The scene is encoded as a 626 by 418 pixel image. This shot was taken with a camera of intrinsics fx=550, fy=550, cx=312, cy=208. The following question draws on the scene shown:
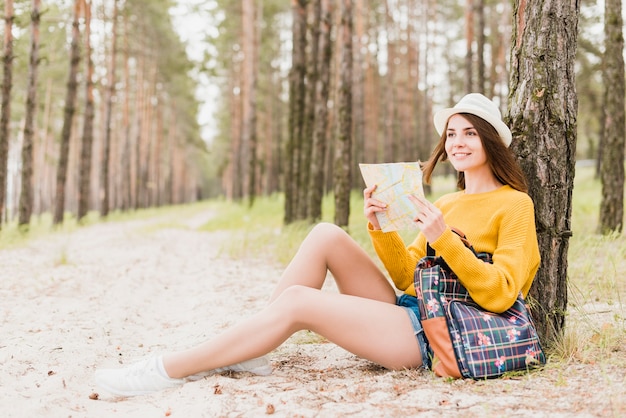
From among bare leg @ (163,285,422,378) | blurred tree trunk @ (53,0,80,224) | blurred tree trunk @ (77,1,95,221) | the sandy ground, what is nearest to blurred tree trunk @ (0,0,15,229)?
blurred tree trunk @ (53,0,80,224)

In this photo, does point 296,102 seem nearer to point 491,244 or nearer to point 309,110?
point 309,110

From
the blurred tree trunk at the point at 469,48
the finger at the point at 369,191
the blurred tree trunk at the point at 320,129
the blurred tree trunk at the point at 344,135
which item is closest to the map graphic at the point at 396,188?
the finger at the point at 369,191

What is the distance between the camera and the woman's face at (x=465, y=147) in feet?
9.02

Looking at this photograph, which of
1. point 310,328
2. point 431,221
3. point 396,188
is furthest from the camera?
point 310,328

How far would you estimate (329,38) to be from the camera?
31.5 feet

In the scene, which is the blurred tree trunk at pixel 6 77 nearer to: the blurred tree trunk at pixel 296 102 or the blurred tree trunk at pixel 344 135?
the blurred tree trunk at pixel 296 102

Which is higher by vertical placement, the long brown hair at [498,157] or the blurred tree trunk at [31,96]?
the blurred tree trunk at [31,96]

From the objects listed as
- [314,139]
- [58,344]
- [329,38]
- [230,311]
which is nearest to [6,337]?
[58,344]

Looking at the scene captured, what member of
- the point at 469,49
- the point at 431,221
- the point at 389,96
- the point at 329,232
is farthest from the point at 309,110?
the point at 389,96

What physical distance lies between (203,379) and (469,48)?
11.3 meters

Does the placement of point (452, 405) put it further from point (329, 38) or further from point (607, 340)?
point (329, 38)

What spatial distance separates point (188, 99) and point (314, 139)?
22.5 m

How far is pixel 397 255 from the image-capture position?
294 centimetres

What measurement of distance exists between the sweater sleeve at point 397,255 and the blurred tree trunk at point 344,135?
4942 millimetres
